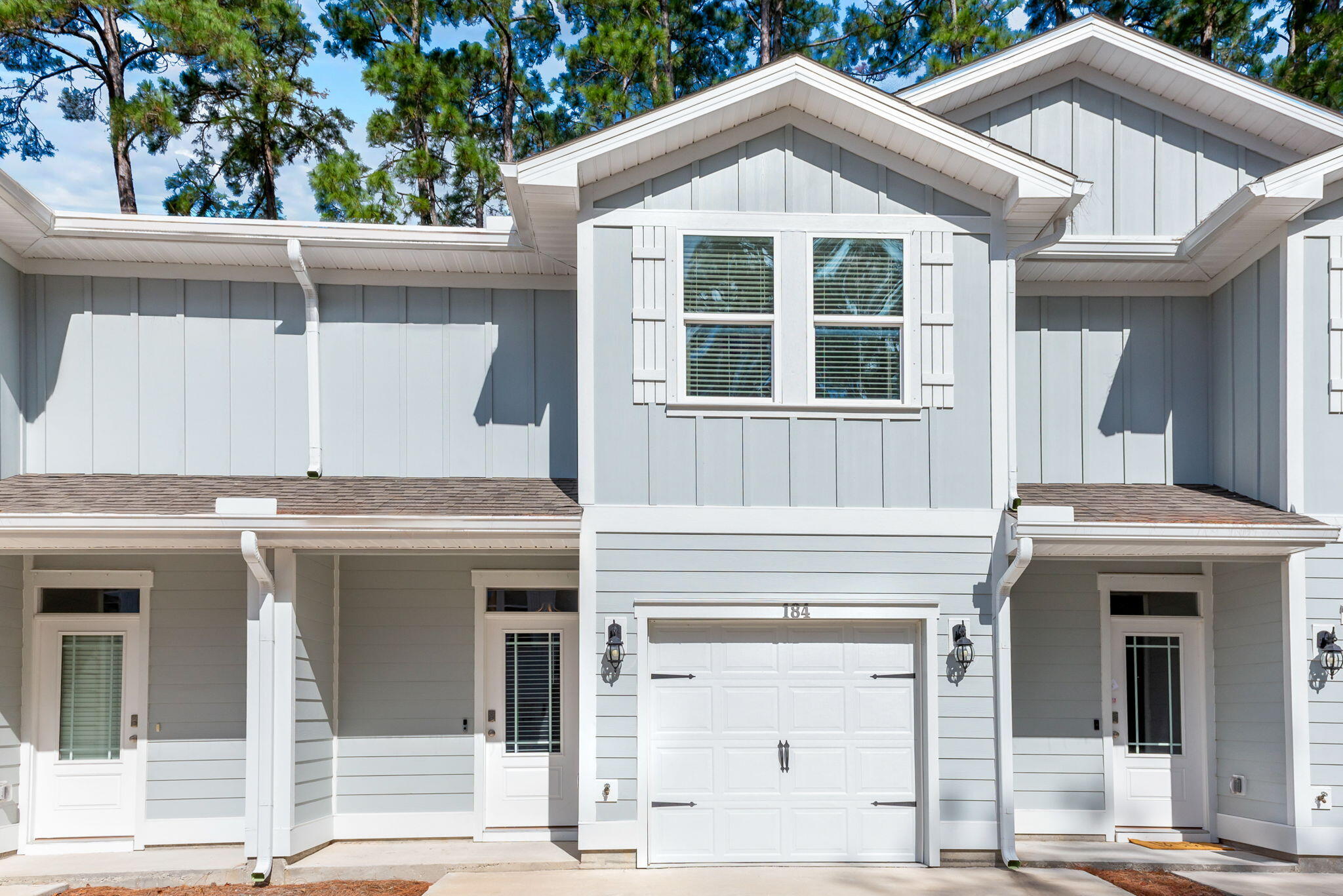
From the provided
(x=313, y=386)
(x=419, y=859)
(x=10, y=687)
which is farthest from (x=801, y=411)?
(x=10, y=687)

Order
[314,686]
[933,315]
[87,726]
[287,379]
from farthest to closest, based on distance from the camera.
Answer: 1. [287,379]
2. [87,726]
3. [314,686]
4. [933,315]

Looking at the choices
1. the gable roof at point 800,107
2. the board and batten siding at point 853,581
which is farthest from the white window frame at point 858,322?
the board and batten siding at point 853,581

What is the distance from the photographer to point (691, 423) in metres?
7.62

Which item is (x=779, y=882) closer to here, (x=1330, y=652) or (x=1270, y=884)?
(x=1270, y=884)

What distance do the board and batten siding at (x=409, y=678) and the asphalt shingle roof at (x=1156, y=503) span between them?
4.04 m

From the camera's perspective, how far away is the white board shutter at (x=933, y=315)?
7707 millimetres

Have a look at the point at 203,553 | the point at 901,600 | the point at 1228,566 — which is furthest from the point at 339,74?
the point at 1228,566

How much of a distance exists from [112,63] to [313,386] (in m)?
9.30

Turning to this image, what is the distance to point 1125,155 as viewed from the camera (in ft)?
31.2

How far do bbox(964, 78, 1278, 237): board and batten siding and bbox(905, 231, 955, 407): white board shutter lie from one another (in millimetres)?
2421

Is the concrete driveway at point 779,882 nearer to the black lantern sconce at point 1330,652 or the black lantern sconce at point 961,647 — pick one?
the black lantern sconce at point 961,647

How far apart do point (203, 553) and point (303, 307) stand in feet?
7.48

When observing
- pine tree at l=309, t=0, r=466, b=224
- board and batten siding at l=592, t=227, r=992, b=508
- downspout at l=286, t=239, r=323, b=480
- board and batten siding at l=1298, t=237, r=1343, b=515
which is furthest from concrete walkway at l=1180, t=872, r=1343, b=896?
pine tree at l=309, t=0, r=466, b=224

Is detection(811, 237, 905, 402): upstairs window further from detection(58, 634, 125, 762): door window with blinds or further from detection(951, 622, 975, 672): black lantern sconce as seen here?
detection(58, 634, 125, 762): door window with blinds
